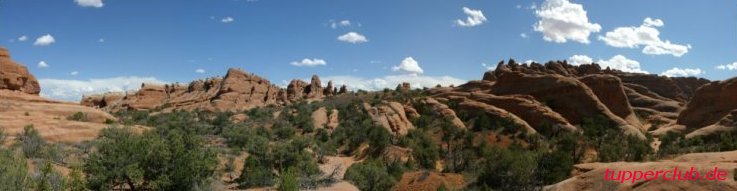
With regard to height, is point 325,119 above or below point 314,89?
below

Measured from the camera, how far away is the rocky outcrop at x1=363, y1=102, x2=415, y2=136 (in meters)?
50.9

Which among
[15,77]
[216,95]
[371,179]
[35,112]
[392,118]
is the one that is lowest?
[371,179]

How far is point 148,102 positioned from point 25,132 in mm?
68969

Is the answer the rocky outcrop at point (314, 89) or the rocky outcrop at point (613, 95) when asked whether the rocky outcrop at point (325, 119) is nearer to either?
the rocky outcrop at point (613, 95)

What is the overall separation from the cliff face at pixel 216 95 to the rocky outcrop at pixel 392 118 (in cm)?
3910

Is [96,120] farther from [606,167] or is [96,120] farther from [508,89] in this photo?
[508,89]

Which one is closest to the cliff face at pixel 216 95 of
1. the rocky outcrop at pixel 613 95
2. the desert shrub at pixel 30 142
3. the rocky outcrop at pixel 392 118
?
the rocky outcrop at pixel 392 118

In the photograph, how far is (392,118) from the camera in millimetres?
53188

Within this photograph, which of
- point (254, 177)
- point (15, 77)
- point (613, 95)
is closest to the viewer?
point (254, 177)

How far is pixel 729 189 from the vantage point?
15.7 metres

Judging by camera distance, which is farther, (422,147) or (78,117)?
(422,147)

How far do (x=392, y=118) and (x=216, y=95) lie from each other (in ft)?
166

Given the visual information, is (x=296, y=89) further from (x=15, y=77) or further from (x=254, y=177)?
(x=254, y=177)

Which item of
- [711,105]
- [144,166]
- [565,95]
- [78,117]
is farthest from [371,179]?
[711,105]
